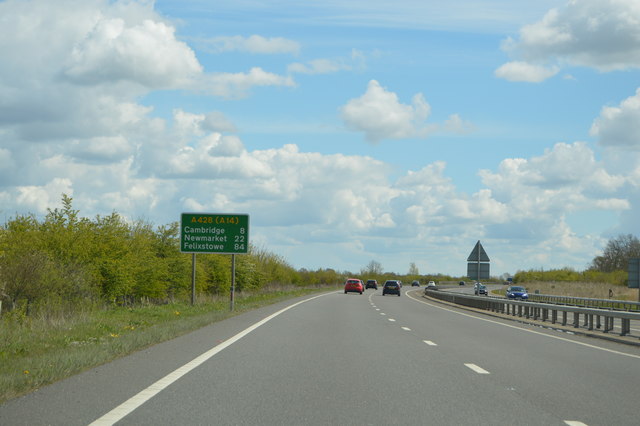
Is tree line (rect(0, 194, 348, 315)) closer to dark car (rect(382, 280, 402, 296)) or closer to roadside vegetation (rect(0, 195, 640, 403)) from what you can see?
roadside vegetation (rect(0, 195, 640, 403))

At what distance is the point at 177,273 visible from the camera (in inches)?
1783

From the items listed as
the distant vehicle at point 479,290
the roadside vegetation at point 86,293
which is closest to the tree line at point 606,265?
the distant vehicle at point 479,290

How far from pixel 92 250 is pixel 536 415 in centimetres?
2816

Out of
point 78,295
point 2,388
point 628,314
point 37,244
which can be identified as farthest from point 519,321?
point 2,388

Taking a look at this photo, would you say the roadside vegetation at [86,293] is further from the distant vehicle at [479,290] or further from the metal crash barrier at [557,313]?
→ the distant vehicle at [479,290]

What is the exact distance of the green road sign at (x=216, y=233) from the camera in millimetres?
37250

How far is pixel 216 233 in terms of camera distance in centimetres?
3731

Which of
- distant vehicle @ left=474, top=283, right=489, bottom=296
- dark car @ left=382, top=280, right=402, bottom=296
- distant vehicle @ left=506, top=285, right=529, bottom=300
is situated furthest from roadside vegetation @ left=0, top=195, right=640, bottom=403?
distant vehicle @ left=506, top=285, right=529, bottom=300

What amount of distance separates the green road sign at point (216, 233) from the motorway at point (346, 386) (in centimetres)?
1942

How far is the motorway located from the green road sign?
19.4m

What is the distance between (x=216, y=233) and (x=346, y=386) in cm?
2753

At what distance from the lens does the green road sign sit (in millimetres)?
37250

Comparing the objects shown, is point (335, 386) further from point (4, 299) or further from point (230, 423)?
point (4, 299)

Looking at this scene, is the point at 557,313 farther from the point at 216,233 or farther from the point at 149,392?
the point at 149,392
